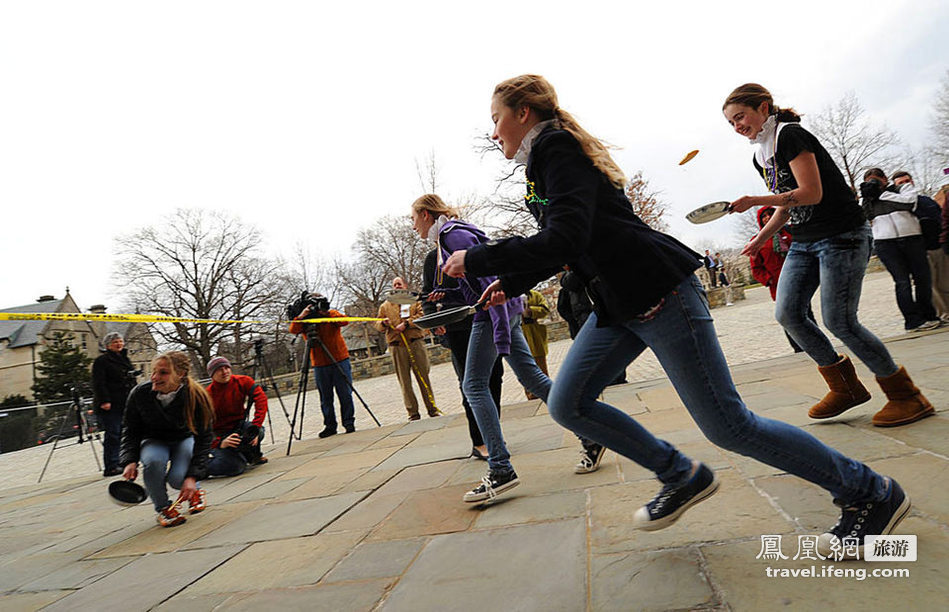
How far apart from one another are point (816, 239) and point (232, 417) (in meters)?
5.62

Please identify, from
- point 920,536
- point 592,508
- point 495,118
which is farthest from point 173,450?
point 920,536

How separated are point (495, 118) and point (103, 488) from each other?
722 cm

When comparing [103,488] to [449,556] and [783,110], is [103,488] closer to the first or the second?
[449,556]

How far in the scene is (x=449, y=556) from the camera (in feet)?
8.02

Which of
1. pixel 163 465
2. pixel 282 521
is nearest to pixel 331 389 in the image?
pixel 163 465

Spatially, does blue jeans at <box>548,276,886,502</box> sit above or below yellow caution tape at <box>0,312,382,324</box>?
below

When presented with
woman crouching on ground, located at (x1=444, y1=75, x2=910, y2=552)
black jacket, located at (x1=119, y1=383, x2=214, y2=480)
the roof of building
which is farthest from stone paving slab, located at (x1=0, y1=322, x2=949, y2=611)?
the roof of building

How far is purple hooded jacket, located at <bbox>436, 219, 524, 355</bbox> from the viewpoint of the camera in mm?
3385

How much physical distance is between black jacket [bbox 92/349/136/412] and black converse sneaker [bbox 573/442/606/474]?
7037 mm

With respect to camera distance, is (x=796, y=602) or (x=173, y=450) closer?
(x=796, y=602)

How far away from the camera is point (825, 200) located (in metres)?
2.89

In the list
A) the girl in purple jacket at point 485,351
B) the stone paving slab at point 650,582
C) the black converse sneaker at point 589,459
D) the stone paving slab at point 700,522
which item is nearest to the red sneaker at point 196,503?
the girl in purple jacket at point 485,351

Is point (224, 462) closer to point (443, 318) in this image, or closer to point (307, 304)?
point (307, 304)

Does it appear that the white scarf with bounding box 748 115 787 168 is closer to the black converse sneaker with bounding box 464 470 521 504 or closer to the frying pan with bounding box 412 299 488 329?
the frying pan with bounding box 412 299 488 329
